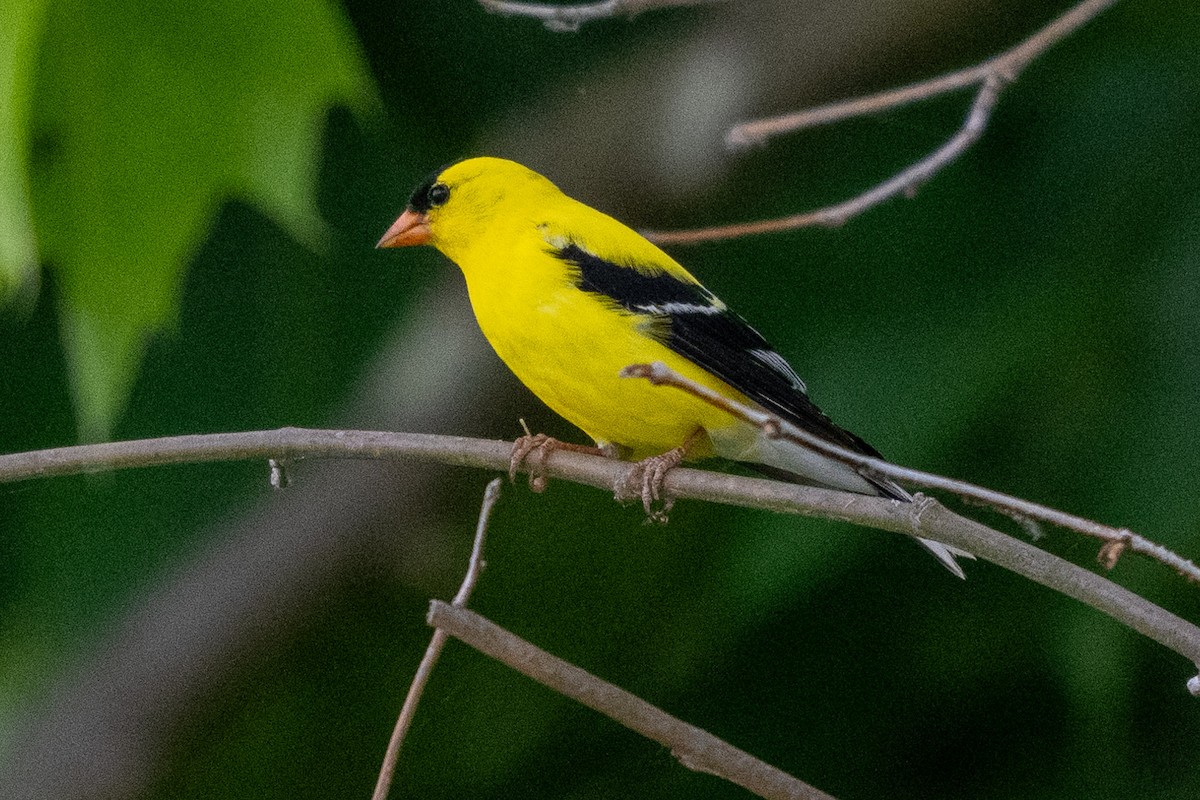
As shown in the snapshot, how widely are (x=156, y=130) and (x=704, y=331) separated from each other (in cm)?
56

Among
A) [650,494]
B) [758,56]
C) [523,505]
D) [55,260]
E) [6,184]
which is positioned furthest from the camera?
[523,505]

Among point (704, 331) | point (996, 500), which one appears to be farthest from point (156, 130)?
point (996, 500)

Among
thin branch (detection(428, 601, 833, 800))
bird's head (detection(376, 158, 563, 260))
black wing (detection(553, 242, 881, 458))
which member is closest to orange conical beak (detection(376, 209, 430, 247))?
bird's head (detection(376, 158, 563, 260))

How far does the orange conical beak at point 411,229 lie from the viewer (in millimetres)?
1295

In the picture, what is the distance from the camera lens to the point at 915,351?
5.21 feet

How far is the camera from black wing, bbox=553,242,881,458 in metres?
1.28

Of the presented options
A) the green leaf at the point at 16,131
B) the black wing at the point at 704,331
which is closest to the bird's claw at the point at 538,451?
the black wing at the point at 704,331

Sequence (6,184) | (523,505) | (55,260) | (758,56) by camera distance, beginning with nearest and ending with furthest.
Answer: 1. (6,184)
2. (55,260)
3. (758,56)
4. (523,505)

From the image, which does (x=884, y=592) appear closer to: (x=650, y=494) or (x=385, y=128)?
(x=650, y=494)

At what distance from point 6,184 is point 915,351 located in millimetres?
1033

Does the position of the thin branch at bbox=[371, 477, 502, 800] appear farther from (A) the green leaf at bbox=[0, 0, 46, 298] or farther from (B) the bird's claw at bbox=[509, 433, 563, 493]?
(A) the green leaf at bbox=[0, 0, 46, 298]

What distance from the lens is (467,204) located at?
53.6 inches

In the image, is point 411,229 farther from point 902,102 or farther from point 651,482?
point 902,102

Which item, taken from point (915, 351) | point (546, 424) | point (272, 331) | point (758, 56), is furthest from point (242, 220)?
point (915, 351)
